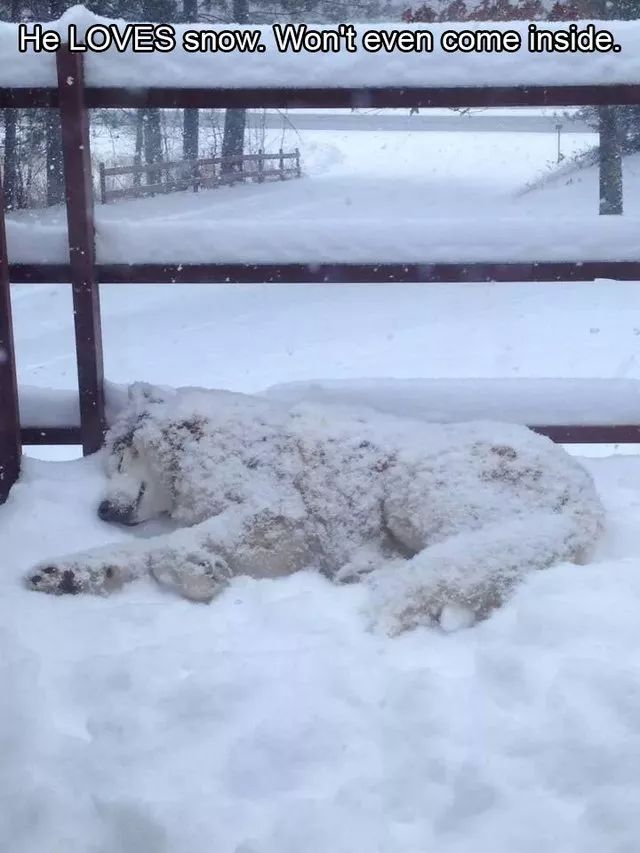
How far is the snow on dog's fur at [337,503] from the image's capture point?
265 centimetres

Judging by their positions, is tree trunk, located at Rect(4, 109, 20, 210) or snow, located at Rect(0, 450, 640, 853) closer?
snow, located at Rect(0, 450, 640, 853)

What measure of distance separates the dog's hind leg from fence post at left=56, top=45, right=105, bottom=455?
1.48 metres

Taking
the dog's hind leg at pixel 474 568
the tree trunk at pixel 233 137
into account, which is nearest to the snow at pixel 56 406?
the dog's hind leg at pixel 474 568

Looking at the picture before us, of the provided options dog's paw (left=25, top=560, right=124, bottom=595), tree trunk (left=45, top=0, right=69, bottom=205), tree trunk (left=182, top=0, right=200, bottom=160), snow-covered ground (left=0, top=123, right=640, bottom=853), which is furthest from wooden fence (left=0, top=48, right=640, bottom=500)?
tree trunk (left=182, top=0, right=200, bottom=160)

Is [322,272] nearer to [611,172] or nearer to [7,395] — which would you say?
[7,395]

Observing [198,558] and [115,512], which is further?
[115,512]

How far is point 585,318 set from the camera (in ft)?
38.1

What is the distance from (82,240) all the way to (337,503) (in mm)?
1433

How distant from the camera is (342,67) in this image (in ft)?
10.7

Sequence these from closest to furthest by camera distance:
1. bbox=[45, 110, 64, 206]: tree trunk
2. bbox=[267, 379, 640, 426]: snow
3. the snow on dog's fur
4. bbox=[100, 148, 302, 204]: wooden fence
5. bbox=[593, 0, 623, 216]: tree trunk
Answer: the snow on dog's fur < bbox=[267, 379, 640, 426]: snow < bbox=[45, 110, 64, 206]: tree trunk < bbox=[100, 148, 302, 204]: wooden fence < bbox=[593, 0, 623, 216]: tree trunk

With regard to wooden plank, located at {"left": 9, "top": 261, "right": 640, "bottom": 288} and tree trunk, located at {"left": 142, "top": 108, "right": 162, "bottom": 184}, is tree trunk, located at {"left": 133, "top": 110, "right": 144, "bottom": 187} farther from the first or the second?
wooden plank, located at {"left": 9, "top": 261, "right": 640, "bottom": 288}

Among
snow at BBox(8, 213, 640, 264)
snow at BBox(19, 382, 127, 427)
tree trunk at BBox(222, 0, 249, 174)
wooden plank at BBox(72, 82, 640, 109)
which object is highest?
tree trunk at BBox(222, 0, 249, 174)

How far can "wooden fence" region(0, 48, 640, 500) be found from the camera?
3270mm

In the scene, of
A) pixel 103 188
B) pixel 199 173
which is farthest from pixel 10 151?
pixel 199 173
